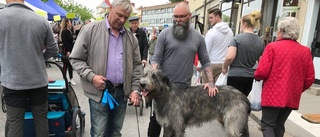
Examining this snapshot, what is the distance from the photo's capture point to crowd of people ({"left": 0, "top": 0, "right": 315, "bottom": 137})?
2.39 metres

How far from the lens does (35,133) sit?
314 centimetres

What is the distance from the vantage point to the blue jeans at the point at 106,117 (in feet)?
8.44

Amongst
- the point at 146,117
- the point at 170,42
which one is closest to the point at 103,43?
the point at 170,42

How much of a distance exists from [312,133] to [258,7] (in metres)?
7.68

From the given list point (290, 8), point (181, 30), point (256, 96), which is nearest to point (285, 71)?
point (256, 96)

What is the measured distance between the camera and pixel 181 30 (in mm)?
3131

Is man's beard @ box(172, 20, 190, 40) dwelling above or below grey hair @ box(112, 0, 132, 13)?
below

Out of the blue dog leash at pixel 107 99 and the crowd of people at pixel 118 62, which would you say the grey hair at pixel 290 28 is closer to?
the crowd of people at pixel 118 62

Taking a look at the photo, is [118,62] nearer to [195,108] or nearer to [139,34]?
[195,108]

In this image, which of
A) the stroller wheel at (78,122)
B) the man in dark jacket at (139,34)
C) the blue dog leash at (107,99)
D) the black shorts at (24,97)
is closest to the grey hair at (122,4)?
the blue dog leash at (107,99)

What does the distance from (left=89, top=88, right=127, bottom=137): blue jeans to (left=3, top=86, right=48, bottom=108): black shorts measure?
0.72 meters

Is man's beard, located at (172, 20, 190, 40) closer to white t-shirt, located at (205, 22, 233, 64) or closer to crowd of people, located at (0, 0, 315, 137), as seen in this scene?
crowd of people, located at (0, 0, 315, 137)

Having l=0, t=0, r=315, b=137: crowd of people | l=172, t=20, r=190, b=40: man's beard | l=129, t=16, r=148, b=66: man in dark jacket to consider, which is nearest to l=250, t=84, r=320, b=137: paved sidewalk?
l=0, t=0, r=315, b=137: crowd of people

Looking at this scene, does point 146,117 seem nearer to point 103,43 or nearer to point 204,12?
point 103,43
